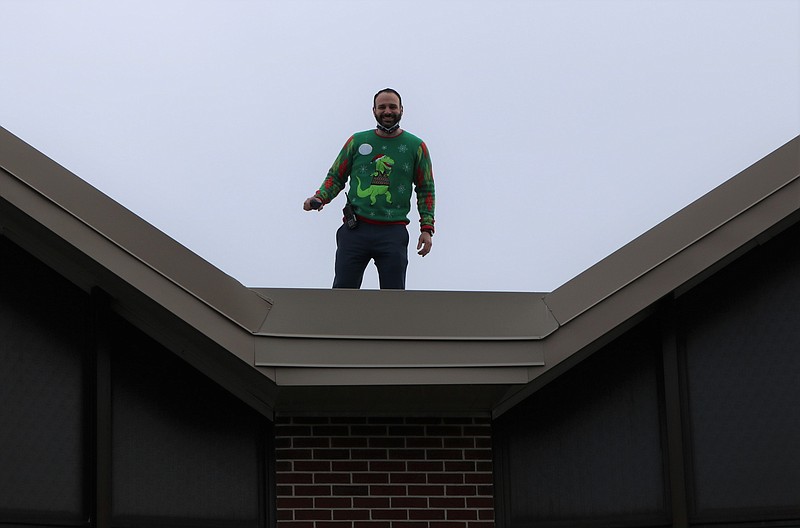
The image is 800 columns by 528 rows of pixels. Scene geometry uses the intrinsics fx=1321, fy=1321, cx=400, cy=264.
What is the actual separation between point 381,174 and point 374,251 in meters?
0.49

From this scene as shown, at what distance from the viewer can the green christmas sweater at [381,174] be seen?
842cm

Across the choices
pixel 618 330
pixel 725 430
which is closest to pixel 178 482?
pixel 618 330

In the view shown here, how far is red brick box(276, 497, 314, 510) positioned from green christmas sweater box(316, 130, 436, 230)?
Answer: 7.18 feet

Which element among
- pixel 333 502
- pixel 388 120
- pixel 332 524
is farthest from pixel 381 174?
pixel 332 524

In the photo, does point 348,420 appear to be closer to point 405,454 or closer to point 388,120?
point 405,454

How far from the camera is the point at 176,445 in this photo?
678 centimetres

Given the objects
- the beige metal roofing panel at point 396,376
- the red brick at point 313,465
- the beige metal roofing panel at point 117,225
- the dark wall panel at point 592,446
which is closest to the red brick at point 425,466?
the dark wall panel at point 592,446

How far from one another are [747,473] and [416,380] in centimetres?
182

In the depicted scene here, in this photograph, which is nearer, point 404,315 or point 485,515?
point 404,315

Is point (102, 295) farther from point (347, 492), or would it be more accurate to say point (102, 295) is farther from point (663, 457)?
point (663, 457)


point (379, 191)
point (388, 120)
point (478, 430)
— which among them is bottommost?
point (478, 430)

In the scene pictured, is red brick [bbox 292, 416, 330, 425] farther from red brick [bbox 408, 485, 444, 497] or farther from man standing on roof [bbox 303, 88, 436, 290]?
man standing on roof [bbox 303, 88, 436, 290]

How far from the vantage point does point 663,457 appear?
22.8 ft

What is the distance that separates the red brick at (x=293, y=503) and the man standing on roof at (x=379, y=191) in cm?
199
